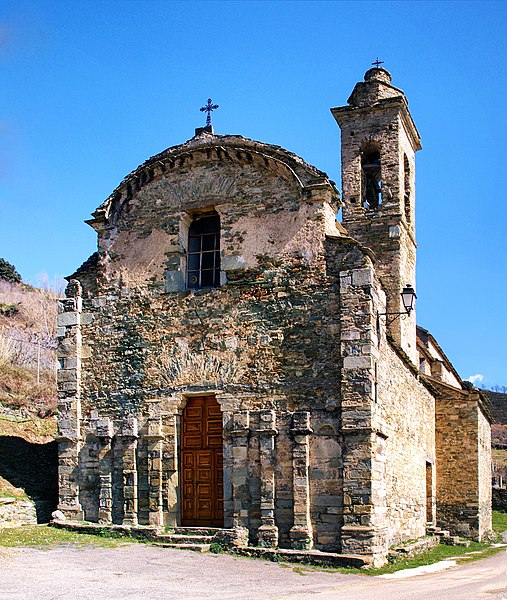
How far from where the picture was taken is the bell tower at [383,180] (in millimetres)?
20125

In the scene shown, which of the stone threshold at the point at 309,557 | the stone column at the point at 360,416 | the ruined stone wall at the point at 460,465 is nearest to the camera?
the stone threshold at the point at 309,557

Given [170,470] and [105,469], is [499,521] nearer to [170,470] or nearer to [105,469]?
[170,470]

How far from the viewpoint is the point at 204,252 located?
1579 cm

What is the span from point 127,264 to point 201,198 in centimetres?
214

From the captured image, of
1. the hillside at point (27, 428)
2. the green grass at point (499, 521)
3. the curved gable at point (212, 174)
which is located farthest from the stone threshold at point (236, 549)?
the green grass at point (499, 521)

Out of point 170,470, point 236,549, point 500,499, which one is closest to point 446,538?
point 236,549

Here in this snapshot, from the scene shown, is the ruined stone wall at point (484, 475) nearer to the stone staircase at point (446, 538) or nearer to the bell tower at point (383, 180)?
the stone staircase at point (446, 538)

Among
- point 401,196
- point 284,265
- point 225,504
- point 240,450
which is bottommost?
point 225,504

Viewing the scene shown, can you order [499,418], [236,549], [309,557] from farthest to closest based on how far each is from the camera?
[499,418] → [236,549] → [309,557]

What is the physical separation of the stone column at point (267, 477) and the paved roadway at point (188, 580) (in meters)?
0.65

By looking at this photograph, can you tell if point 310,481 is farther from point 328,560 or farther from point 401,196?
point 401,196

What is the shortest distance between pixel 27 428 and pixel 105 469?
4817 millimetres

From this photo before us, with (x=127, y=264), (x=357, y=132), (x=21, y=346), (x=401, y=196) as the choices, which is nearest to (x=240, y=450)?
(x=127, y=264)

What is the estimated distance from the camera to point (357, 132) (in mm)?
21609
